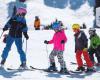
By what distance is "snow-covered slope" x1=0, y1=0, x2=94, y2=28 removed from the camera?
40.8 metres

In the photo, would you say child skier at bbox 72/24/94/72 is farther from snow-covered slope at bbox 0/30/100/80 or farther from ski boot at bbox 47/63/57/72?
ski boot at bbox 47/63/57/72

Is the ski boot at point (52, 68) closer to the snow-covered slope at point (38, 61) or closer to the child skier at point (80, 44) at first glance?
the snow-covered slope at point (38, 61)

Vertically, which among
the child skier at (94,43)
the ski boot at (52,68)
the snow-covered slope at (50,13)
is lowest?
the ski boot at (52,68)

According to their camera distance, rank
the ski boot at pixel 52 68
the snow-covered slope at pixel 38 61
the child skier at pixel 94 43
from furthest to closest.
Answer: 1. the child skier at pixel 94 43
2. the ski boot at pixel 52 68
3. the snow-covered slope at pixel 38 61

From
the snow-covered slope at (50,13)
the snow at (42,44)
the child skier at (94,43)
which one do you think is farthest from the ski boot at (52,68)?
the snow-covered slope at (50,13)

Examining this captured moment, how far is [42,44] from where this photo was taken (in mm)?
20234

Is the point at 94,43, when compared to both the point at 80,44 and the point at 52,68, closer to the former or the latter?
the point at 80,44

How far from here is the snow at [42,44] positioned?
11.7 meters

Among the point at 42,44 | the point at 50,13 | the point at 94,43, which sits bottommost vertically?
the point at 42,44

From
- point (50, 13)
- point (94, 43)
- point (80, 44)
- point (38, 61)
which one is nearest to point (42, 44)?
point (38, 61)

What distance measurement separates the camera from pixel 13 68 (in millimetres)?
12742

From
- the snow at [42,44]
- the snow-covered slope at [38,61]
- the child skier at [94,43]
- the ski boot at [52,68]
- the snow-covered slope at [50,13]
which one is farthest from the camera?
the snow-covered slope at [50,13]

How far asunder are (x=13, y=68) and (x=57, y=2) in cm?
3175

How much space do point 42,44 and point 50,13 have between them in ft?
72.4
